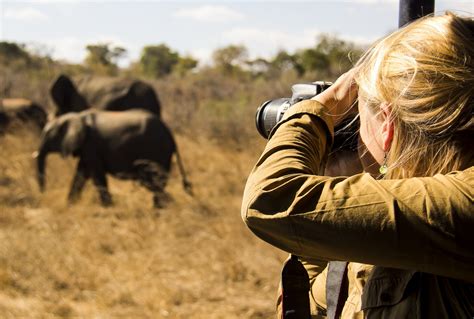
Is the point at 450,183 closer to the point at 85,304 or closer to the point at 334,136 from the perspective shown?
the point at 334,136

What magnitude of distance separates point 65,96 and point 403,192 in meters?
10.0

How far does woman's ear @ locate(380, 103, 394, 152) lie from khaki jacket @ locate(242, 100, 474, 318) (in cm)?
7

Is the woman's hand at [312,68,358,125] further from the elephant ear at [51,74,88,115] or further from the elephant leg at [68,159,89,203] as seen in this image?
the elephant ear at [51,74,88,115]

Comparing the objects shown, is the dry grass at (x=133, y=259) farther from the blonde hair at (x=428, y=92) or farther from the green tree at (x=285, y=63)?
the green tree at (x=285, y=63)

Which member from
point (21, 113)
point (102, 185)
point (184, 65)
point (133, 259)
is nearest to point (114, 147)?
point (102, 185)

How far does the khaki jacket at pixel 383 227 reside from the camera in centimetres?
91

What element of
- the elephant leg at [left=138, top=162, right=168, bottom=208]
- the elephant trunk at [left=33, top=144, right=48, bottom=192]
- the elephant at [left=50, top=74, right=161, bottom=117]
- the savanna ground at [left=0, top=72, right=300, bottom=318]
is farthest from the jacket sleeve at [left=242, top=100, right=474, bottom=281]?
the elephant at [left=50, top=74, right=161, bottom=117]

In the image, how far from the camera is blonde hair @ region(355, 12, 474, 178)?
947 millimetres

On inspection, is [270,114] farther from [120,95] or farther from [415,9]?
[120,95]

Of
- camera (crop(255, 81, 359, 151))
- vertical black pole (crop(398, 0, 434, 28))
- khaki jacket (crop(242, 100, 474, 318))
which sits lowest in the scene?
khaki jacket (crop(242, 100, 474, 318))

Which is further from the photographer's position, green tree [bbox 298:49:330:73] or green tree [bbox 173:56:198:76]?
green tree [bbox 173:56:198:76]

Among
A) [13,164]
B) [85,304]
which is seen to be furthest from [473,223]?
[13,164]

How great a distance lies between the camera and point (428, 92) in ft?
3.13

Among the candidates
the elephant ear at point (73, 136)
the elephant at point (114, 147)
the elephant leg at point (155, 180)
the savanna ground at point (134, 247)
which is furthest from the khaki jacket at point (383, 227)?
the elephant ear at point (73, 136)
